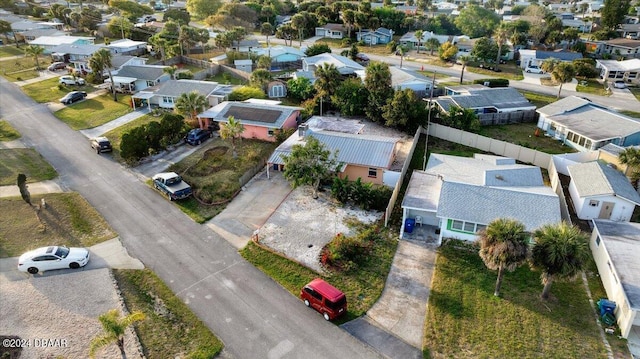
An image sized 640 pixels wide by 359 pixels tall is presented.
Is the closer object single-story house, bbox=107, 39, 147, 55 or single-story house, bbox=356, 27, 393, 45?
single-story house, bbox=107, 39, 147, 55

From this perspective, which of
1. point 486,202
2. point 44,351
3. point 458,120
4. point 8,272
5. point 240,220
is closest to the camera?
point 44,351

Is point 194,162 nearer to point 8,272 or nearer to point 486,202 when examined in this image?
point 8,272

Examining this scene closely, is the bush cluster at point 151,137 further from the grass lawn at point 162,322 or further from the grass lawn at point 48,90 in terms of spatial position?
the grass lawn at point 48,90

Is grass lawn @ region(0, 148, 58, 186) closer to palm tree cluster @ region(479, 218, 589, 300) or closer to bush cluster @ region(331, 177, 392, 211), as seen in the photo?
bush cluster @ region(331, 177, 392, 211)

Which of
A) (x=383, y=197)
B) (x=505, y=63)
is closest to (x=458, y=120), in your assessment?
(x=383, y=197)

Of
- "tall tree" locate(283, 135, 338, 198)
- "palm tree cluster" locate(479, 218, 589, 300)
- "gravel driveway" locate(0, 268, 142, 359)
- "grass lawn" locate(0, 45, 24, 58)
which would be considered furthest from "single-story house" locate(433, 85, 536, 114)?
"grass lawn" locate(0, 45, 24, 58)

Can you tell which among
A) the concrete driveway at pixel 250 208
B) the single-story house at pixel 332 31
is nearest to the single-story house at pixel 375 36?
the single-story house at pixel 332 31

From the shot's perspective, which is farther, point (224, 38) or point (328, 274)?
point (224, 38)
